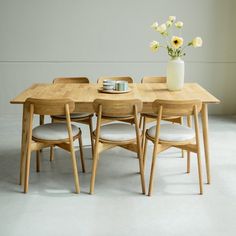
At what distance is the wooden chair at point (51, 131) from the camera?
9.43ft

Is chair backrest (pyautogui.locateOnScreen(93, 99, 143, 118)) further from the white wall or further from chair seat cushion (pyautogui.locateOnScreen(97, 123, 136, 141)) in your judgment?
the white wall

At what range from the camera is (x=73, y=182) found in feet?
10.6

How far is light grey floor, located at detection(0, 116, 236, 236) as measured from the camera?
2.48m

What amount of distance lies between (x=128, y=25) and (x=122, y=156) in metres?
2.57

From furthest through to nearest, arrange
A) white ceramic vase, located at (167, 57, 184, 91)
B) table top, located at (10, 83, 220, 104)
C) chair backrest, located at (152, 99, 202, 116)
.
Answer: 1. white ceramic vase, located at (167, 57, 184, 91)
2. table top, located at (10, 83, 220, 104)
3. chair backrest, located at (152, 99, 202, 116)

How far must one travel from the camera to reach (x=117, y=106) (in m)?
2.86

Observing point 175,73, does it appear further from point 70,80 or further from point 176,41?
point 70,80

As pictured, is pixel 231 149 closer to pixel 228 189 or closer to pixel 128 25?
pixel 228 189

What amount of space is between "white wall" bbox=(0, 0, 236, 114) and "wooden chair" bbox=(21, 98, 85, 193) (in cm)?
270

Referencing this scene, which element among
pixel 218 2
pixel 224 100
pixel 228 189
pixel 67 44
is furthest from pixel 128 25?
pixel 228 189

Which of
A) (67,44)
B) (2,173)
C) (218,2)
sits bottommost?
(2,173)

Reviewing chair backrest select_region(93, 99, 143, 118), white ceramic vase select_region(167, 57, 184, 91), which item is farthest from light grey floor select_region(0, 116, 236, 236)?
white ceramic vase select_region(167, 57, 184, 91)

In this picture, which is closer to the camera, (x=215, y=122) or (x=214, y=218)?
(x=214, y=218)

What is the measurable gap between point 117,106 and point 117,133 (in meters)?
0.32
